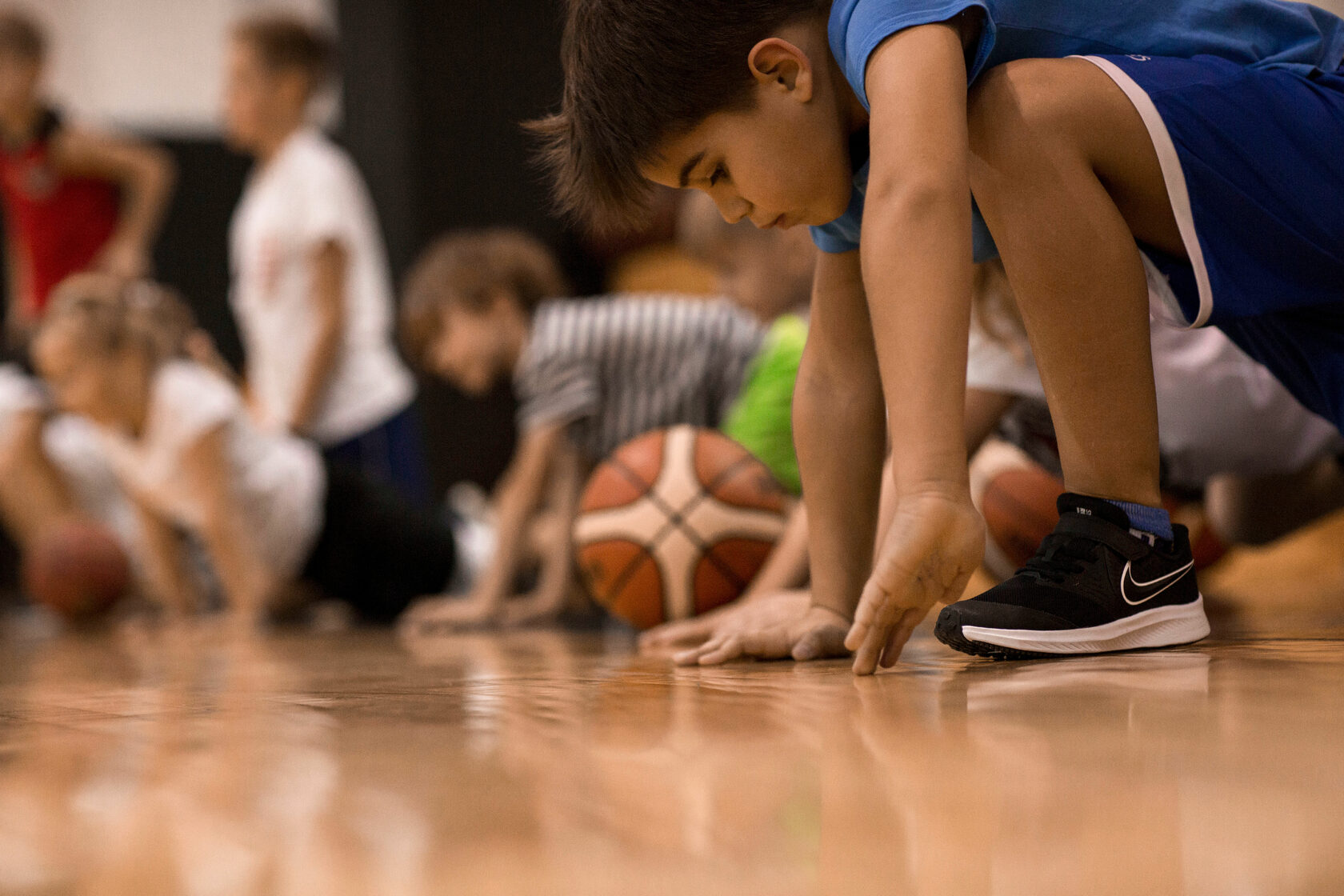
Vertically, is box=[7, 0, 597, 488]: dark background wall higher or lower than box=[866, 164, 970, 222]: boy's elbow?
higher

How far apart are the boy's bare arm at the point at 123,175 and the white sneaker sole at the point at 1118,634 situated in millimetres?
3288

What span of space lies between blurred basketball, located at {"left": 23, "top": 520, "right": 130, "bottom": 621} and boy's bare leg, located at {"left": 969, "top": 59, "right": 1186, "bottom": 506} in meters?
2.65

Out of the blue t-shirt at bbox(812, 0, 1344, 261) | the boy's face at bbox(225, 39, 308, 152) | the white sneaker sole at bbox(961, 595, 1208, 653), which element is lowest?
the white sneaker sole at bbox(961, 595, 1208, 653)

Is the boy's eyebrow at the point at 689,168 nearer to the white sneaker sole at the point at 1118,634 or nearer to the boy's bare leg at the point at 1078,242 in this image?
the boy's bare leg at the point at 1078,242

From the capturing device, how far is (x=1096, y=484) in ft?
3.13

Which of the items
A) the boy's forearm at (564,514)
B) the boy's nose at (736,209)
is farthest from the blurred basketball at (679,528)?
the boy's nose at (736,209)

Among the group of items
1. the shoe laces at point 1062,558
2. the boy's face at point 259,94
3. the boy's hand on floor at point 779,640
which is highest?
the boy's face at point 259,94

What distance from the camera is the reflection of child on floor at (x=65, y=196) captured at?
3549 millimetres

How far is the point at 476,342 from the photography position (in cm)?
260

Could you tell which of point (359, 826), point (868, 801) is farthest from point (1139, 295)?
point (359, 826)

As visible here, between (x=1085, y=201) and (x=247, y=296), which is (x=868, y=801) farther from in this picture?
(x=247, y=296)

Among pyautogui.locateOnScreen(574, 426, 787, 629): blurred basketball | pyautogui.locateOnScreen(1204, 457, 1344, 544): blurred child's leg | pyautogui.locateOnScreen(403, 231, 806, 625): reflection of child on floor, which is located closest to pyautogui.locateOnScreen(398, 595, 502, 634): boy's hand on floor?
pyautogui.locateOnScreen(403, 231, 806, 625): reflection of child on floor

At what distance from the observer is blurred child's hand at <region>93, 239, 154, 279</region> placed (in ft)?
11.9

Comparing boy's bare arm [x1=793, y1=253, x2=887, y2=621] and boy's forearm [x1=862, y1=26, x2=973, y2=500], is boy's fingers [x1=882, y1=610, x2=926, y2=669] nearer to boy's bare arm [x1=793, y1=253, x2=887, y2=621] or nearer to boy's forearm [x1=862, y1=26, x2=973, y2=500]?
boy's forearm [x1=862, y1=26, x2=973, y2=500]
